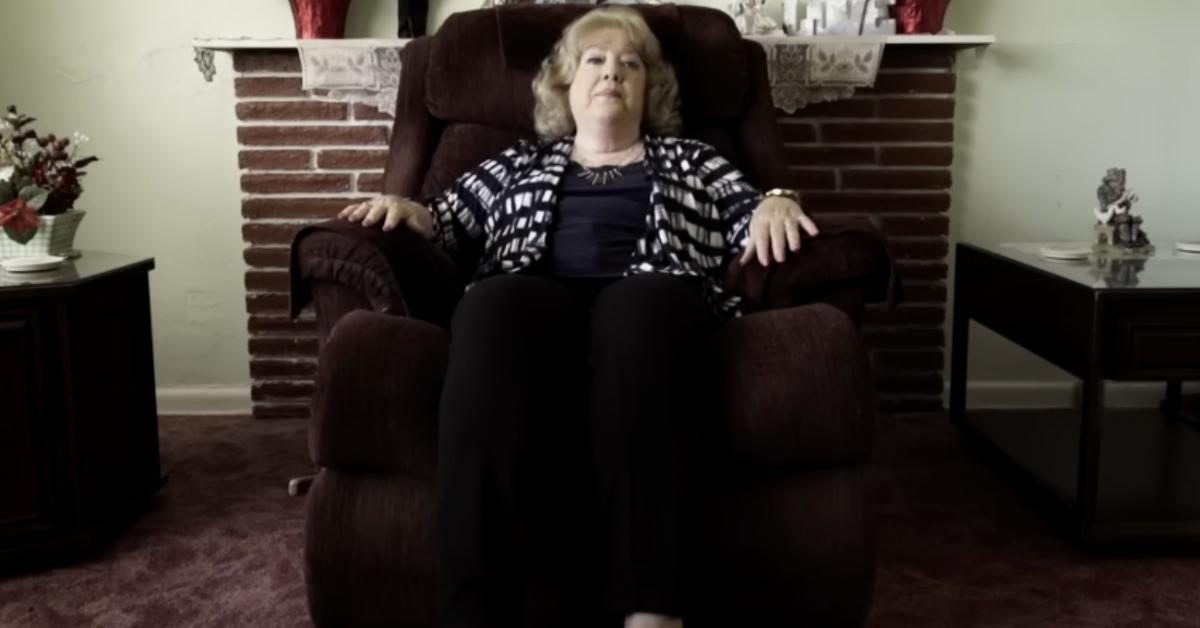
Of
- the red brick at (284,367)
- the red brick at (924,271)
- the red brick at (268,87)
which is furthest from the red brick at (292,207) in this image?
the red brick at (924,271)

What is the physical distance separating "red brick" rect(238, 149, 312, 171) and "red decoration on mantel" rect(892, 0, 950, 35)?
155 cm

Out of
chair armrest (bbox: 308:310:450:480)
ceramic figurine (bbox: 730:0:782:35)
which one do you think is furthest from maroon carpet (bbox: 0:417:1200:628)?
ceramic figurine (bbox: 730:0:782:35)

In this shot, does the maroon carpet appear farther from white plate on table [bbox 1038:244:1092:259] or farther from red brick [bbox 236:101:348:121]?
red brick [bbox 236:101:348:121]

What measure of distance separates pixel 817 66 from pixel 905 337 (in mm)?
766

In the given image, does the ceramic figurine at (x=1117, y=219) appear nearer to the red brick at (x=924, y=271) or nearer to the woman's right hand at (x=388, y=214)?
the red brick at (x=924, y=271)


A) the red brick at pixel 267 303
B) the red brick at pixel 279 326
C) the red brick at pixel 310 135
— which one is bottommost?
the red brick at pixel 279 326

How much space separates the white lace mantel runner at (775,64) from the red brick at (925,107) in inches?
5.8

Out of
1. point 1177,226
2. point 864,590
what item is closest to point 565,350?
point 864,590

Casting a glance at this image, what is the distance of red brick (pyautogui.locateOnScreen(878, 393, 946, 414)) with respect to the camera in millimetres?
2814

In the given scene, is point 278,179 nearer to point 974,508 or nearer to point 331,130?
point 331,130

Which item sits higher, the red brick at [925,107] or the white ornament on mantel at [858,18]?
the white ornament on mantel at [858,18]

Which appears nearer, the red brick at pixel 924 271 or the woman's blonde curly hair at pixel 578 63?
the woman's blonde curly hair at pixel 578 63

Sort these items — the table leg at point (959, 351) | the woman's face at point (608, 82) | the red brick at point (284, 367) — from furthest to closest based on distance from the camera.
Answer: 1. the red brick at point (284, 367)
2. the table leg at point (959, 351)
3. the woman's face at point (608, 82)

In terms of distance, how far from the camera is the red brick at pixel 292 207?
2.71 meters
